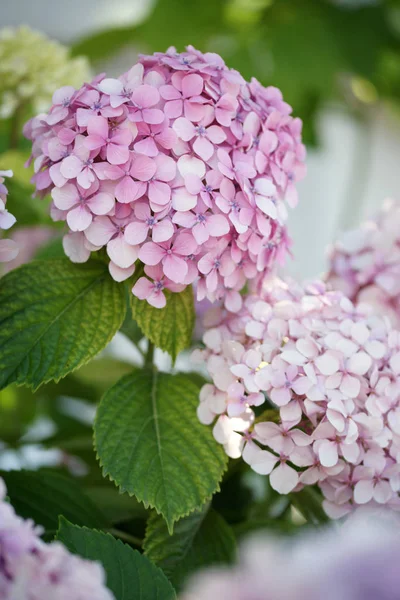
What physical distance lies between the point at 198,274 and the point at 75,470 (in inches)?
16.1

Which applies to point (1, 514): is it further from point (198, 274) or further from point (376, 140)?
point (376, 140)

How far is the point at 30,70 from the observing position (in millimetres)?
740

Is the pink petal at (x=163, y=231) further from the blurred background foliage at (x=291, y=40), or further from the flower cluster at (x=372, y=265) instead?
the blurred background foliage at (x=291, y=40)

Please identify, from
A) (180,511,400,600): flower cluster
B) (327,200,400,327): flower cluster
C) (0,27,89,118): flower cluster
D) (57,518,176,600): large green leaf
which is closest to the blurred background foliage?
(0,27,89,118): flower cluster

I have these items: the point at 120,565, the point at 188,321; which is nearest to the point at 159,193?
the point at 188,321

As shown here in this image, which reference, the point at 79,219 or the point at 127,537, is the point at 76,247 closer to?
the point at 79,219

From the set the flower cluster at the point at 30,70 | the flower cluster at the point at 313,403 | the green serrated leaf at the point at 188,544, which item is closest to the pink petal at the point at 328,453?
the flower cluster at the point at 313,403

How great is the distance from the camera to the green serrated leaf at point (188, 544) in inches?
19.6

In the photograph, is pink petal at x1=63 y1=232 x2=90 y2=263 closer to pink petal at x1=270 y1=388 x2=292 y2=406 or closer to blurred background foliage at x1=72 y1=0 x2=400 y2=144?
pink petal at x1=270 y1=388 x2=292 y2=406

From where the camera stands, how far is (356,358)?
487 millimetres

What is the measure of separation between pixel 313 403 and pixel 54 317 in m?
0.20

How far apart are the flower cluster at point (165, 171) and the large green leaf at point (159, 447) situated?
9 cm

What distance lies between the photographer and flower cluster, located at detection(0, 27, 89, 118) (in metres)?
0.73

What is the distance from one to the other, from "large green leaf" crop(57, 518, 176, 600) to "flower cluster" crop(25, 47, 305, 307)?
166 mm
